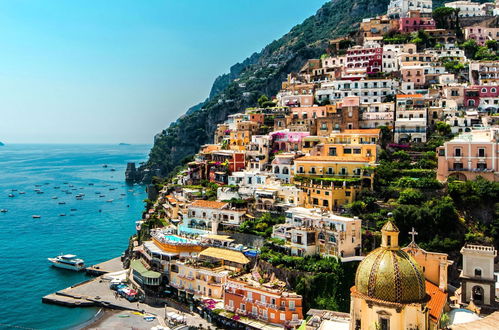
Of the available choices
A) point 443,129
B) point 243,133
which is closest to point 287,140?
point 243,133

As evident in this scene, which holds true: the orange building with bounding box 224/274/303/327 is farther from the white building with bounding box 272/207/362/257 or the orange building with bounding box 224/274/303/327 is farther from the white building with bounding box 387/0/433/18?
the white building with bounding box 387/0/433/18

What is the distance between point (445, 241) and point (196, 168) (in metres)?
36.0

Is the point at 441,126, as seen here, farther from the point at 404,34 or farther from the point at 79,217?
the point at 79,217

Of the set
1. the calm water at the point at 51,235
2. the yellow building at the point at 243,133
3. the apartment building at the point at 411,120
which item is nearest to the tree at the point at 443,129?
the apartment building at the point at 411,120

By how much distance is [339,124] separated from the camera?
58.8 m

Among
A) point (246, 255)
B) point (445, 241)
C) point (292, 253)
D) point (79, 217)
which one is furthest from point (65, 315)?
point (79, 217)

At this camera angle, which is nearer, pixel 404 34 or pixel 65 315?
pixel 65 315

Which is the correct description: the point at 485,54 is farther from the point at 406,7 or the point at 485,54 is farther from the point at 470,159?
the point at 470,159

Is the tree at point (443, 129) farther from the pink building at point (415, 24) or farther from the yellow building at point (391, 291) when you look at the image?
the yellow building at point (391, 291)

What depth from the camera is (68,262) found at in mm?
61219

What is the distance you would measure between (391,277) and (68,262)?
51.3 metres

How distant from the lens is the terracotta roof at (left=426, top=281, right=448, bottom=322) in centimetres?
2067

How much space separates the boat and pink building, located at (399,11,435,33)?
6391 cm

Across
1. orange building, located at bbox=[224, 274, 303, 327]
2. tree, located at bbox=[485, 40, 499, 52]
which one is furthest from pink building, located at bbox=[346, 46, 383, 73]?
orange building, located at bbox=[224, 274, 303, 327]
